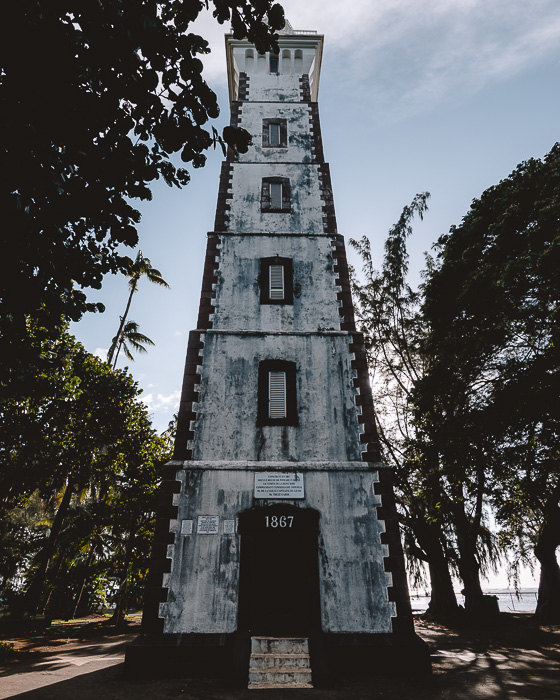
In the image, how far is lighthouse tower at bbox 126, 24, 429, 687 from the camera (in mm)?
8102

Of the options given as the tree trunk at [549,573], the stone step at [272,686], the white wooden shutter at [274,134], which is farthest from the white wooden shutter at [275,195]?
the tree trunk at [549,573]

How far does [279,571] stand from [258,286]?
775cm

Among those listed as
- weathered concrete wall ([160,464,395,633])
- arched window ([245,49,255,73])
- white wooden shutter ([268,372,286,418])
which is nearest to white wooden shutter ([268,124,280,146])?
arched window ([245,49,255,73])

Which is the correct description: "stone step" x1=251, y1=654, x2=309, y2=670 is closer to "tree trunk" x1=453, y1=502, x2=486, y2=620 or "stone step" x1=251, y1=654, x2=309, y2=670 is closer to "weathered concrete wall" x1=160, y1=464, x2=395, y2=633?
"weathered concrete wall" x1=160, y1=464, x2=395, y2=633

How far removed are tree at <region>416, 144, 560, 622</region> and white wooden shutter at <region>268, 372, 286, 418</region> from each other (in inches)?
266

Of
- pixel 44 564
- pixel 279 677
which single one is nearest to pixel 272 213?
pixel 279 677

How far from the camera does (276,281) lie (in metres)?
12.8

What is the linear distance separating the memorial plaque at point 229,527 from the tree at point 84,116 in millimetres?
5806

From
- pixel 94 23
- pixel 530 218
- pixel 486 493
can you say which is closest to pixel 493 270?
pixel 530 218

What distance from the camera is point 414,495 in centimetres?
1959

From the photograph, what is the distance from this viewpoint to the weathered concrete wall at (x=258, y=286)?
11992 mm

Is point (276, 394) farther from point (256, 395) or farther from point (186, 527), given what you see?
point (186, 527)

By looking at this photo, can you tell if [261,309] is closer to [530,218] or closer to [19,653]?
[530,218]

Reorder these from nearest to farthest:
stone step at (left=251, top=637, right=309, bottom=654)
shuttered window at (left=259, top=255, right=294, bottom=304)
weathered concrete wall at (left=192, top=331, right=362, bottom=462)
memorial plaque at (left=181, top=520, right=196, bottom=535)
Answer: stone step at (left=251, top=637, right=309, bottom=654), memorial plaque at (left=181, top=520, right=196, bottom=535), weathered concrete wall at (left=192, top=331, right=362, bottom=462), shuttered window at (left=259, top=255, right=294, bottom=304)
